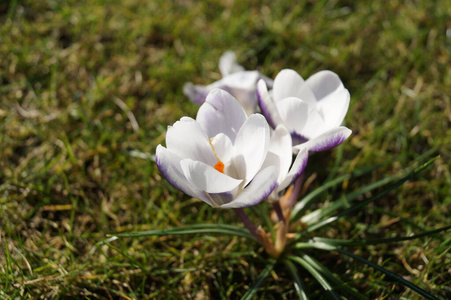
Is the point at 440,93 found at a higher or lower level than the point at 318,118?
lower

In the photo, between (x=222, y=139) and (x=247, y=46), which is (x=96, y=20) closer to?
(x=247, y=46)

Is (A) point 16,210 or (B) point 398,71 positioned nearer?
(A) point 16,210

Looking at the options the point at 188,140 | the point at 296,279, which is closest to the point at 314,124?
the point at 188,140

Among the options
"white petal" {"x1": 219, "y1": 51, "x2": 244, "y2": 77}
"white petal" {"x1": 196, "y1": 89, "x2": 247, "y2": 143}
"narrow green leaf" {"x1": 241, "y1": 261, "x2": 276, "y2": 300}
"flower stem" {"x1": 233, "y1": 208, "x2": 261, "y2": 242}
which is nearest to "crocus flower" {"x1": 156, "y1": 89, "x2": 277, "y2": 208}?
"white petal" {"x1": 196, "y1": 89, "x2": 247, "y2": 143}

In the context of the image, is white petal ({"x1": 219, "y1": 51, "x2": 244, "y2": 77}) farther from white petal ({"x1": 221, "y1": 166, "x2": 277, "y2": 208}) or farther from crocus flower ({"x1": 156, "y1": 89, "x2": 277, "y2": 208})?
white petal ({"x1": 221, "y1": 166, "x2": 277, "y2": 208})

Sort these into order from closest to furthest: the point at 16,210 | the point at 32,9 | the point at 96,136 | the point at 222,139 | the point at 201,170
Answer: the point at 201,170, the point at 222,139, the point at 16,210, the point at 96,136, the point at 32,9

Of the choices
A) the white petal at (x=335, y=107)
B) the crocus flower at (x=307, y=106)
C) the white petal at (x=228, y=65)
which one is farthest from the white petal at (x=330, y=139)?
the white petal at (x=228, y=65)

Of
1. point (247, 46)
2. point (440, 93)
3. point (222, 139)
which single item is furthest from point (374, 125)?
point (222, 139)
